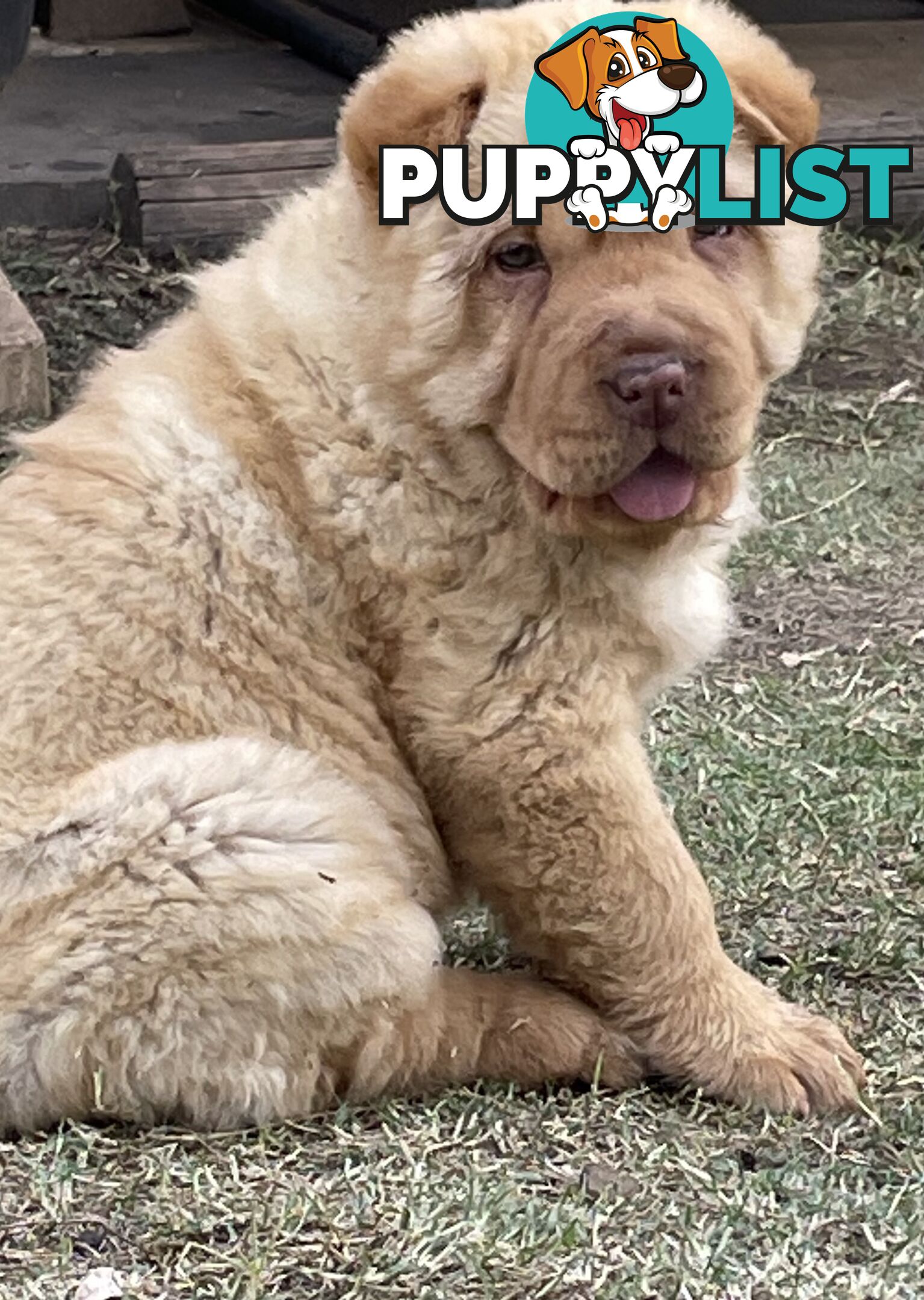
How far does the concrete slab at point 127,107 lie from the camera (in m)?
8.93

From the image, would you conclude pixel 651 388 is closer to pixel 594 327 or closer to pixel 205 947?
pixel 594 327

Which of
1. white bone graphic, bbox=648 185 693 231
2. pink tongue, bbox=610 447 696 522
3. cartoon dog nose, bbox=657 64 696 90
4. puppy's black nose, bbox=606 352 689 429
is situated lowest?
pink tongue, bbox=610 447 696 522

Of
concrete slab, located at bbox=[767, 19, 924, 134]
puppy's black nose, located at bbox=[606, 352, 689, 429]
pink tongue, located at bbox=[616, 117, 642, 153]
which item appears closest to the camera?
puppy's black nose, located at bbox=[606, 352, 689, 429]

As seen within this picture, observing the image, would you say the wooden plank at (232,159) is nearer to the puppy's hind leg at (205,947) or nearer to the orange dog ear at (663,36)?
the orange dog ear at (663,36)

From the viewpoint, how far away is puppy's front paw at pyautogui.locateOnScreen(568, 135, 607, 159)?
11.4ft

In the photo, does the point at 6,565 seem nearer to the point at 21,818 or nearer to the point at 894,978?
the point at 21,818

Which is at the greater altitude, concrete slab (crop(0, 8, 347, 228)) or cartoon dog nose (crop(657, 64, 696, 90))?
cartoon dog nose (crop(657, 64, 696, 90))

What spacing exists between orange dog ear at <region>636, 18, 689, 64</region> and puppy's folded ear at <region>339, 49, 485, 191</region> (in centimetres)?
32

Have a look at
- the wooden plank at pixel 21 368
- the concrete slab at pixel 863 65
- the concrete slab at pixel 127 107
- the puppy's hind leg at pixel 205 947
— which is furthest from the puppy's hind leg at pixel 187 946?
the concrete slab at pixel 863 65

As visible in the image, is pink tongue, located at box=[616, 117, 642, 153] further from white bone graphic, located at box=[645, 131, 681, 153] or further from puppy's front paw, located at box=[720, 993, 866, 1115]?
puppy's front paw, located at box=[720, 993, 866, 1115]

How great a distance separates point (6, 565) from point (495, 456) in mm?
929

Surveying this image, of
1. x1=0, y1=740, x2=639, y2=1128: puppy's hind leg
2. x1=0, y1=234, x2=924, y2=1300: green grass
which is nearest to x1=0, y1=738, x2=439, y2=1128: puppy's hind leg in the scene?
x1=0, y1=740, x2=639, y2=1128: puppy's hind leg

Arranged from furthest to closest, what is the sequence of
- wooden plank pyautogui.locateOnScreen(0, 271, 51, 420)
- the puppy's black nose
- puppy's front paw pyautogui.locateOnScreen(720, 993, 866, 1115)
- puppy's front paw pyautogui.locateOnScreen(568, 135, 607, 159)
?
1. wooden plank pyautogui.locateOnScreen(0, 271, 51, 420)
2. puppy's front paw pyautogui.locateOnScreen(720, 993, 866, 1115)
3. puppy's front paw pyautogui.locateOnScreen(568, 135, 607, 159)
4. the puppy's black nose

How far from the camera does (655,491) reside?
3.55m
